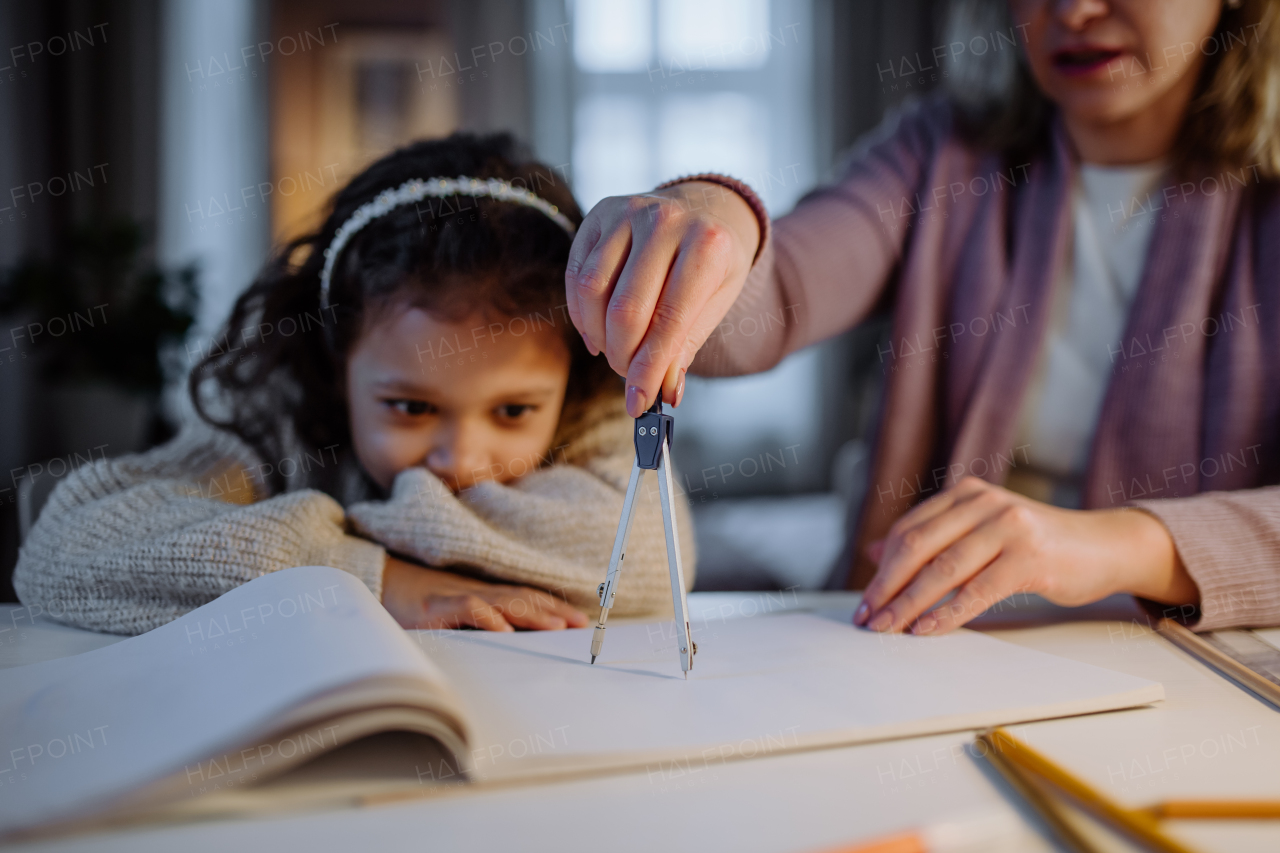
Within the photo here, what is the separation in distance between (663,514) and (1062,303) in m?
0.77

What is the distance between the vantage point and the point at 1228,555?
64cm

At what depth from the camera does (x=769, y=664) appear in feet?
1.68

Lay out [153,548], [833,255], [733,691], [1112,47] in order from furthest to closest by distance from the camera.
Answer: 1. [833,255]
2. [1112,47]
3. [153,548]
4. [733,691]

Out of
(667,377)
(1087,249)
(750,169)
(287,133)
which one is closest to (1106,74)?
(1087,249)

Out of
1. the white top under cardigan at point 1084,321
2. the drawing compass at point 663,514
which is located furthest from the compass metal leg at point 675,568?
the white top under cardigan at point 1084,321

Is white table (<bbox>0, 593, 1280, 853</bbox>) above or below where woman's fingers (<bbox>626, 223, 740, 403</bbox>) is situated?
below

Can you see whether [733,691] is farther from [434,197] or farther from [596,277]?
[434,197]

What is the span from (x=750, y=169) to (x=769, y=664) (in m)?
3.37

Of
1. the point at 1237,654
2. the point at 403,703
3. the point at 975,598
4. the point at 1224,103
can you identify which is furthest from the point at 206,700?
the point at 1224,103

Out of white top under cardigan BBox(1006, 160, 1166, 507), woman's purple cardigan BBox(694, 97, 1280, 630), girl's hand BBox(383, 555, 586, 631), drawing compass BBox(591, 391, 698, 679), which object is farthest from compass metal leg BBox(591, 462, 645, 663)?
white top under cardigan BBox(1006, 160, 1166, 507)

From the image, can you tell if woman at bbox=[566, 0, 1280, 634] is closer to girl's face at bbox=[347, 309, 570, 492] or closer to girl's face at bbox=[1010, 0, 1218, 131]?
girl's face at bbox=[1010, 0, 1218, 131]

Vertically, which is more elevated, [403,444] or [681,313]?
[681,313]

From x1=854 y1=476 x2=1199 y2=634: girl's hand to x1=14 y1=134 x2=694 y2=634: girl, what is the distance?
18 centimetres

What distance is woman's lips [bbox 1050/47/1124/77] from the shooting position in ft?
2.87
